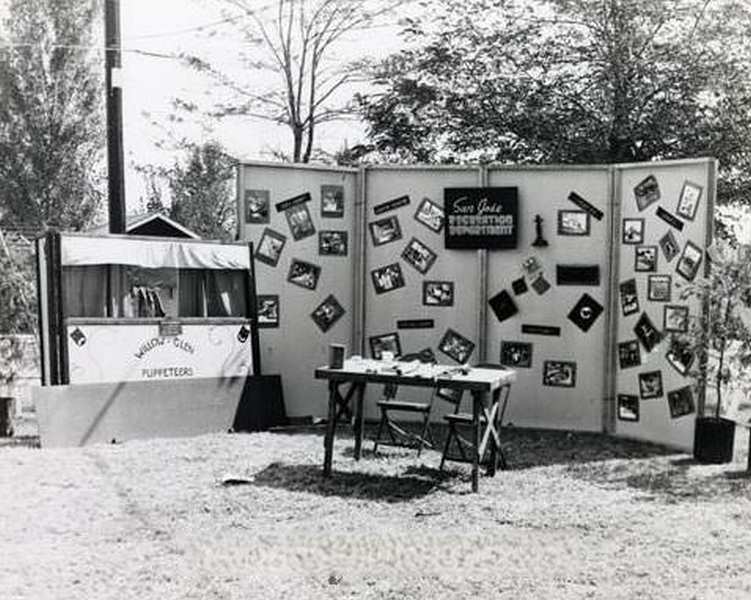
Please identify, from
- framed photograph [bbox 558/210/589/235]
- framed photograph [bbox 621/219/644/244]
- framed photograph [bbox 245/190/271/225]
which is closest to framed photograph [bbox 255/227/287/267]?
framed photograph [bbox 245/190/271/225]

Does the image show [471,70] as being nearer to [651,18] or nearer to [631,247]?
[651,18]

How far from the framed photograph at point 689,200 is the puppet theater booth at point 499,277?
14 mm

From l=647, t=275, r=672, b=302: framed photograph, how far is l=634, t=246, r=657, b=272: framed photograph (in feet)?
0.35

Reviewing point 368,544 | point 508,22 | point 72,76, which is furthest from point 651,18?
point 72,76

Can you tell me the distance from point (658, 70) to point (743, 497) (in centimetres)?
1257

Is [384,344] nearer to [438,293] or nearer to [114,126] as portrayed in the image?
[438,293]

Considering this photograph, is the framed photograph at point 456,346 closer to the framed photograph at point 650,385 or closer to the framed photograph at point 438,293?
the framed photograph at point 438,293

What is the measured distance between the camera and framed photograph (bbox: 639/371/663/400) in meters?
9.12

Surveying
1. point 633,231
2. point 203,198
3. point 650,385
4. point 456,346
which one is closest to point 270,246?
point 456,346

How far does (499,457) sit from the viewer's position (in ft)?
26.7

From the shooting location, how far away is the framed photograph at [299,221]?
10242mm

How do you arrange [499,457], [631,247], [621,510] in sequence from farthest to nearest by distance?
[631,247]
[499,457]
[621,510]

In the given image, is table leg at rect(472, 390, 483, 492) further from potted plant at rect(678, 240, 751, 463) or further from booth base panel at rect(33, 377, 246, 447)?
booth base panel at rect(33, 377, 246, 447)

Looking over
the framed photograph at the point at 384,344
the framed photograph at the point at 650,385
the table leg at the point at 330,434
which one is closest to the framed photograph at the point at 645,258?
the framed photograph at the point at 650,385
